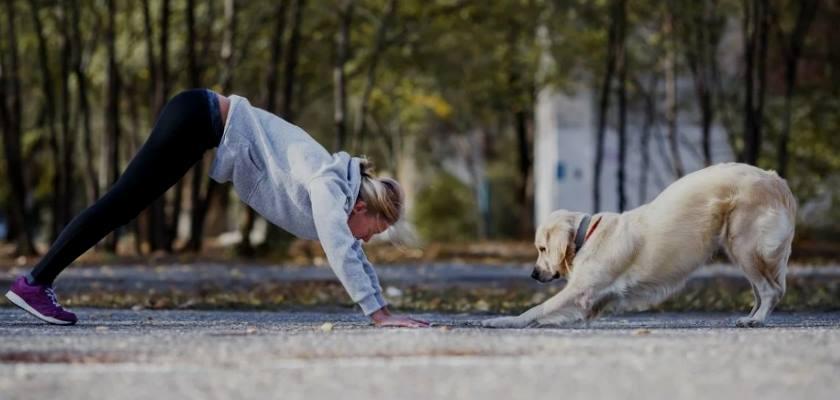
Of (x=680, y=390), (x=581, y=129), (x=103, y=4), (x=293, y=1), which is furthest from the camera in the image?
(x=581, y=129)

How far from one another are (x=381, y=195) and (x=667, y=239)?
1.90m

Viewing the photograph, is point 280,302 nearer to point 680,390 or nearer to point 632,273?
point 632,273

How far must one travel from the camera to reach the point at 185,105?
32.3 feet

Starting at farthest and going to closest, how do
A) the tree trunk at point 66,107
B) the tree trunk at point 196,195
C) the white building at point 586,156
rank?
the white building at point 586,156 → the tree trunk at point 66,107 → the tree trunk at point 196,195

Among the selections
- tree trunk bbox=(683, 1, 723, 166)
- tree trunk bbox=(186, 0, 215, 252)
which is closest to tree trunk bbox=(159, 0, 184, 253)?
tree trunk bbox=(186, 0, 215, 252)

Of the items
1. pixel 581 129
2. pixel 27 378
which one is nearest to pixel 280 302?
pixel 27 378

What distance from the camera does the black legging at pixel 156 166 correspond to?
9.87 metres

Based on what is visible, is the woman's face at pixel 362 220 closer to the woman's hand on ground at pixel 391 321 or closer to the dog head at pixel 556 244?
the woman's hand on ground at pixel 391 321

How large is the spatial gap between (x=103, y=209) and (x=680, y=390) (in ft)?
15.0

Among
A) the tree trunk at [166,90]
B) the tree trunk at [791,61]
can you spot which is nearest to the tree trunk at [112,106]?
the tree trunk at [166,90]

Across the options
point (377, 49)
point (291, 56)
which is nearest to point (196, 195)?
point (291, 56)

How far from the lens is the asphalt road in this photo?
251 inches

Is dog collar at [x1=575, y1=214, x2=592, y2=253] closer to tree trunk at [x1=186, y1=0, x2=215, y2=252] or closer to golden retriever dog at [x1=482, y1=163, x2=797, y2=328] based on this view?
golden retriever dog at [x1=482, y1=163, x2=797, y2=328]

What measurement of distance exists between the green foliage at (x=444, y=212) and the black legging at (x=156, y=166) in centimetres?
3520
